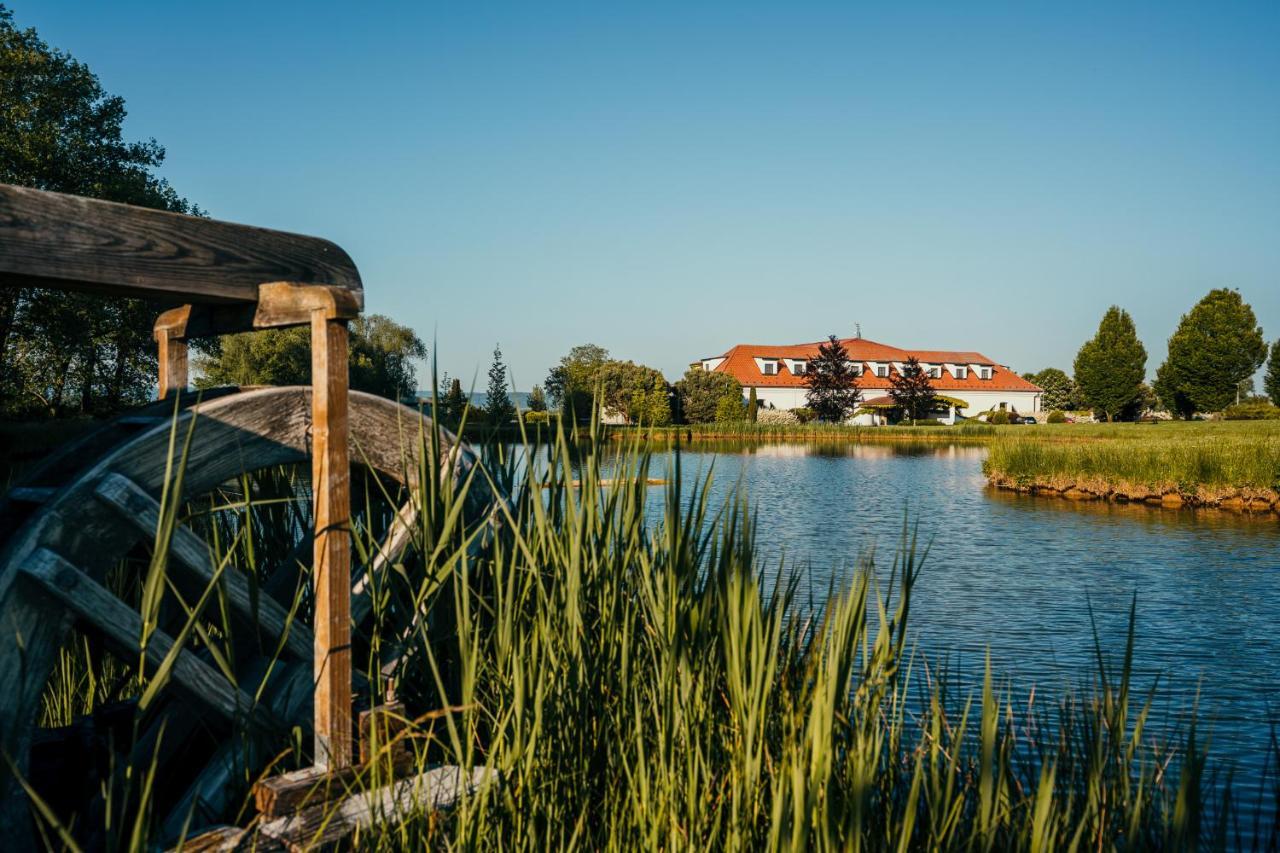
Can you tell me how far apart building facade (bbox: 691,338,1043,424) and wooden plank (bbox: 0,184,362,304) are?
62.6 m

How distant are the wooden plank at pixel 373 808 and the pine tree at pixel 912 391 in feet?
198

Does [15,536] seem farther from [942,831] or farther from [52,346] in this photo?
[52,346]

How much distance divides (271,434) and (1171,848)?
278cm

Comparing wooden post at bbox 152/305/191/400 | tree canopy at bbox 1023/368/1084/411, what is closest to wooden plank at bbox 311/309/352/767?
wooden post at bbox 152/305/191/400

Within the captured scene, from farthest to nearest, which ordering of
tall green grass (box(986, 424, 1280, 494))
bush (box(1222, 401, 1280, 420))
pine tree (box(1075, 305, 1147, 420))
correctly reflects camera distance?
pine tree (box(1075, 305, 1147, 420)) → bush (box(1222, 401, 1280, 420)) → tall green grass (box(986, 424, 1280, 494))

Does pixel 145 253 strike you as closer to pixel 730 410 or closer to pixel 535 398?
pixel 535 398

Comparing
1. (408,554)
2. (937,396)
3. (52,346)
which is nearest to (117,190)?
(52,346)

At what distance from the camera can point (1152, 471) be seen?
875 inches

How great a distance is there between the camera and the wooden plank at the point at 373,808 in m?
2.39

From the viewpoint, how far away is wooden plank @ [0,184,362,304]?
7.36ft

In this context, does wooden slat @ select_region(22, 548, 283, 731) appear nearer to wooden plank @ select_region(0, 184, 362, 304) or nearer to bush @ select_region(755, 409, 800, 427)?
wooden plank @ select_region(0, 184, 362, 304)

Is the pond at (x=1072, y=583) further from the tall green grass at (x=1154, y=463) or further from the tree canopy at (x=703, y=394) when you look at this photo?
the tree canopy at (x=703, y=394)

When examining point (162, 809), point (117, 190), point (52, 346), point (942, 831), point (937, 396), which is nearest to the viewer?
point (942, 831)

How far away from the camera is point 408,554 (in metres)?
3.54
